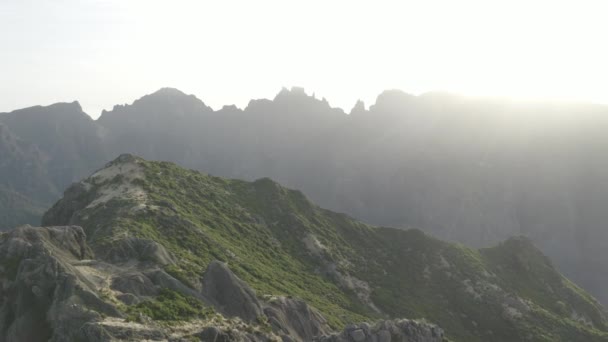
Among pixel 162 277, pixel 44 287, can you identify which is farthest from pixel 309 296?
pixel 44 287

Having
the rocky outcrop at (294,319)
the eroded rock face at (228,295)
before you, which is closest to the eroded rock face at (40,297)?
the eroded rock face at (228,295)

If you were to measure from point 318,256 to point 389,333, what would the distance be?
173 ft

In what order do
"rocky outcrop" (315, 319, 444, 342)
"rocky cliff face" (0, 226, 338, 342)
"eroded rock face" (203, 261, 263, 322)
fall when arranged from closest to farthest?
"rocky cliff face" (0, 226, 338, 342) → "eroded rock face" (203, 261, 263, 322) → "rocky outcrop" (315, 319, 444, 342)

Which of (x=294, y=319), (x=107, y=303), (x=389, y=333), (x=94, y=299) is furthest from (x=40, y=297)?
(x=389, y=333)

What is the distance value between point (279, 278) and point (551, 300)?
274ft

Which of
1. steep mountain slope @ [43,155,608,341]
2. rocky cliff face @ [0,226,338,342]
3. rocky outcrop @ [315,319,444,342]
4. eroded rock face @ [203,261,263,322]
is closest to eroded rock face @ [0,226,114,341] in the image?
rocky cliff face @ [0,226,338,342]

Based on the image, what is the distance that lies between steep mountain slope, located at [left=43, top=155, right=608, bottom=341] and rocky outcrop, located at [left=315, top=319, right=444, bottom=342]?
1269 centimetres

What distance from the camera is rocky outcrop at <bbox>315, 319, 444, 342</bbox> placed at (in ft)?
182

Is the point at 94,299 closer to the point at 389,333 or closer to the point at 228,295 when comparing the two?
the point at 228,295

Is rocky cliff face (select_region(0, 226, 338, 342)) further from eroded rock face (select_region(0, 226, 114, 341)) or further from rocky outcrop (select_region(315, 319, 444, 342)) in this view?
rocky outcrop (select_region(315, 319, 444, 342))

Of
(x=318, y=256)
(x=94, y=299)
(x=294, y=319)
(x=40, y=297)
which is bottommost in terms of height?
(x=294, y=319)

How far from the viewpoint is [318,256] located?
112m

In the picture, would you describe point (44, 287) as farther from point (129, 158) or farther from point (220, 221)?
point (129, 158)

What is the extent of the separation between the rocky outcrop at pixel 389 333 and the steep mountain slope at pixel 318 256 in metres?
12.7
